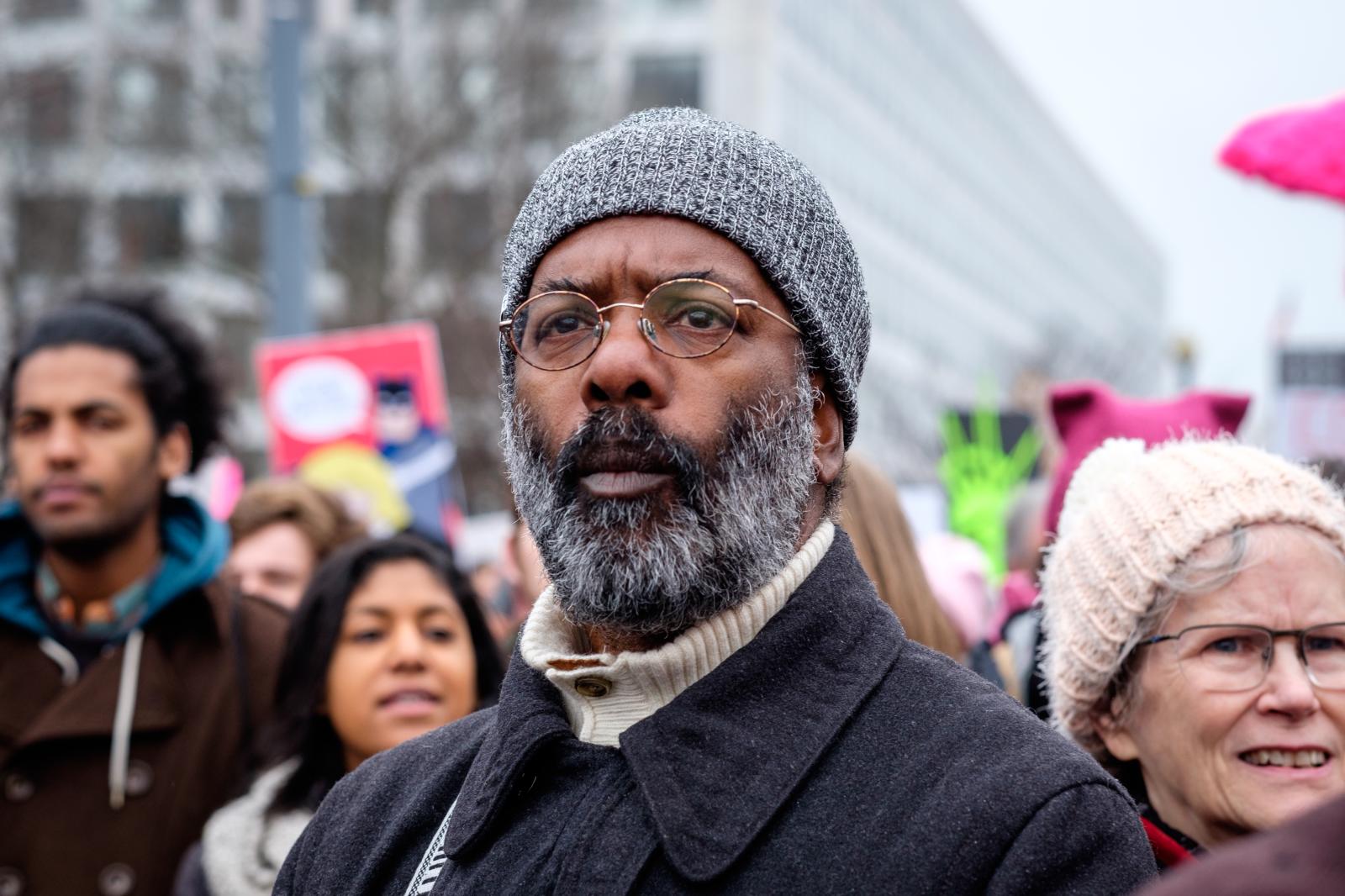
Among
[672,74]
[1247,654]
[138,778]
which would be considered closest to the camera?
[1247,654]

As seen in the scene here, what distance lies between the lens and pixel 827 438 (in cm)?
227

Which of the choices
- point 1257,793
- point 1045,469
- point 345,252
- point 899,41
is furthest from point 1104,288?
point 1257,793

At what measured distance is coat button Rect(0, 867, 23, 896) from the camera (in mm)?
3842

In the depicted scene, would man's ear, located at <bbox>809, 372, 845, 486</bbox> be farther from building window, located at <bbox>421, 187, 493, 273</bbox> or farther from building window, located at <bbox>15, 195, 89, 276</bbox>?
building window, located at <bbox>421, 187, 493, 273</bbox>

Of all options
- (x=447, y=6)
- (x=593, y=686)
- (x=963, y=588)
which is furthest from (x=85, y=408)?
(x=447, y=6)

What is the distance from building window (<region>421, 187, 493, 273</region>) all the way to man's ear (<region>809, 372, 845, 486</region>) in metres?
23.6

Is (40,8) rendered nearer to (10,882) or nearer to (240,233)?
(240,233)

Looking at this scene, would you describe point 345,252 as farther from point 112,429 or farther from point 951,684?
point 951,684

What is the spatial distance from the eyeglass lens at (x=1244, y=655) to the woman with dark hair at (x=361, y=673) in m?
1.75

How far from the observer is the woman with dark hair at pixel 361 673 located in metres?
3.68

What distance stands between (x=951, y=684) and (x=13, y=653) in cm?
299

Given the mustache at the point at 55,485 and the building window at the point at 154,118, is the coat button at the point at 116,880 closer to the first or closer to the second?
the mustache at the point at 55,485

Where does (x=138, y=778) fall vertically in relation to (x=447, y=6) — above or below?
below

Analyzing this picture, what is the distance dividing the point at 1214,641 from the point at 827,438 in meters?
0.79
